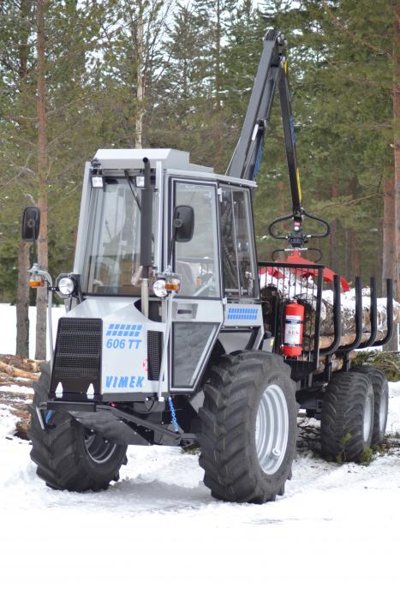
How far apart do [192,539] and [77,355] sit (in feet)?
6.70

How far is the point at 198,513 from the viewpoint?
25.8ft

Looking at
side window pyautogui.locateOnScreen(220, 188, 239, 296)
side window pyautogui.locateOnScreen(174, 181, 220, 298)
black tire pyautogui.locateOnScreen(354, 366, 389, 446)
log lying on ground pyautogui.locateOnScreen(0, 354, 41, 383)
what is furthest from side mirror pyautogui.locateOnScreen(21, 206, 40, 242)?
log lying on ground pyautogui.locateOnScreen(0, 354, 41, 383)

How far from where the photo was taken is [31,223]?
811 centimetres

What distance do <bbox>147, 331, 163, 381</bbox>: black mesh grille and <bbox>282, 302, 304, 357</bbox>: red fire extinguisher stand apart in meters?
2.42

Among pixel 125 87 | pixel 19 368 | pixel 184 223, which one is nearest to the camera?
pixel 184 223

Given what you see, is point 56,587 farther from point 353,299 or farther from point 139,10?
point 139,10

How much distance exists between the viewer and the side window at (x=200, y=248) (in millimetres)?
8578

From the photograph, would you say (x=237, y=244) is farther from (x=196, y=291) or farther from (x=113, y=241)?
(x=113, y=241)

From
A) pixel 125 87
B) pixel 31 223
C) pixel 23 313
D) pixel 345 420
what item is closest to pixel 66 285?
pixel 31 223

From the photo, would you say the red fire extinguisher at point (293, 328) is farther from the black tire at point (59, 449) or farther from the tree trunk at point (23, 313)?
the tree trunk at point (23, 313)

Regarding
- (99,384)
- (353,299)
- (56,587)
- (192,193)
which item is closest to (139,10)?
(353,299)

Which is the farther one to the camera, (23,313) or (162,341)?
(23,313)

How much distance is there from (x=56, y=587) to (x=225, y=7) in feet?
111

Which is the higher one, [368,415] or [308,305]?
[308,305]
